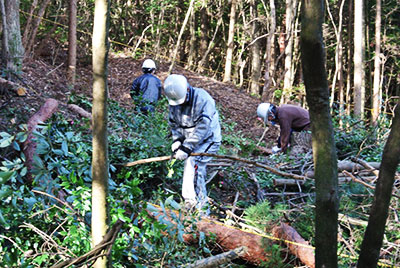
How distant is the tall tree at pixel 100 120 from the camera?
7.52ft

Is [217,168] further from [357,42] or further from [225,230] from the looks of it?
[357,42]

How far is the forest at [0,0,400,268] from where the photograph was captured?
2.16m

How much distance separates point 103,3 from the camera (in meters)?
2.29

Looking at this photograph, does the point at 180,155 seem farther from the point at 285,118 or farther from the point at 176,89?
the point at 285,118

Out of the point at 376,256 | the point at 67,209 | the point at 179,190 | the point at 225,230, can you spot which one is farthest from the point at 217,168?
the point at 376,256

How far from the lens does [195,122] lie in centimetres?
566

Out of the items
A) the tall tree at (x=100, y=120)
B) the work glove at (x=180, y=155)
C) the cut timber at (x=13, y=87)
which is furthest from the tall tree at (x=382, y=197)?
the cut timber at (x=13, y=87)

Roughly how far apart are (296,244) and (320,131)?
7.81 ft

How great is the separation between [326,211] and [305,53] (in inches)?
Result: 31.5

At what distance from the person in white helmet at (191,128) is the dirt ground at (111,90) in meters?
2.17

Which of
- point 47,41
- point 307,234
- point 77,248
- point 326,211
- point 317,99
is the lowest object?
point 307,234

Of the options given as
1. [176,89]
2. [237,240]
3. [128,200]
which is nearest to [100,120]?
[128,200]

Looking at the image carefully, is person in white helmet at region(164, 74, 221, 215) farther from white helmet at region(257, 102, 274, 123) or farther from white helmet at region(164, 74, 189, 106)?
white helmet at region(257, 102, 274, 123)

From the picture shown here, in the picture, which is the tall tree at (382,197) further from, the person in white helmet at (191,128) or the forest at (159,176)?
the person in white helmet at (191,128)
